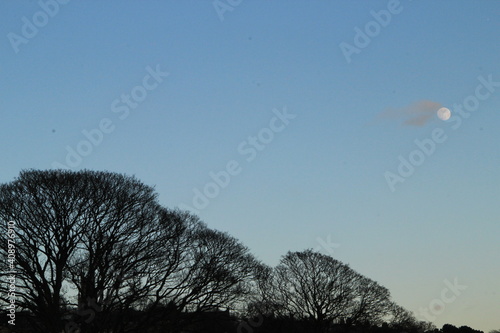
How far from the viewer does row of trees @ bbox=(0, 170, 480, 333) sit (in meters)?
41.5

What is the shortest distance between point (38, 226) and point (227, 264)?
18.5m

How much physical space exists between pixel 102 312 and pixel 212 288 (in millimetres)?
11591

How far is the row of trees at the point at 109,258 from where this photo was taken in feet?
136

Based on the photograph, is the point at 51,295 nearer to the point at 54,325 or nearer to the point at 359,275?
the point at 54,325

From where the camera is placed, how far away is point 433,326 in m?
165

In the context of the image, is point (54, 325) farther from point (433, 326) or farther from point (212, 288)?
point (433, 326)

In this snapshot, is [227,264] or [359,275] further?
[359,275]

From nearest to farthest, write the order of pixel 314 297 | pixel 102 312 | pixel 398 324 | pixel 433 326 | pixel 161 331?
pixel 102 312, pixel 161 331, pixel 314 297, pixel 398 324, pixel 433 326

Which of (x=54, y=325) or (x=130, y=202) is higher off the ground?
(x=130, y=202)

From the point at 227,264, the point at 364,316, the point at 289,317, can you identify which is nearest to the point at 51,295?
the point at 227,264

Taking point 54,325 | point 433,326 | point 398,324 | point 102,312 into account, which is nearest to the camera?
point 54,325

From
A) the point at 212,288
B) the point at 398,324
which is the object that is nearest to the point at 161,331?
the point at 212,288

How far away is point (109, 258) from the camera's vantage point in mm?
43344

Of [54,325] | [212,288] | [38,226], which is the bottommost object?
[54,325]
